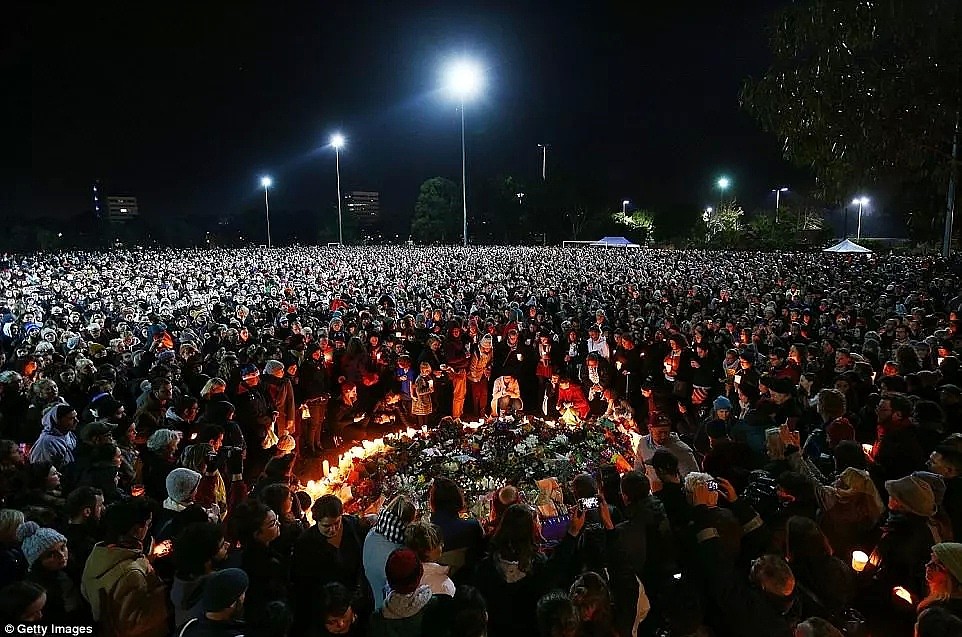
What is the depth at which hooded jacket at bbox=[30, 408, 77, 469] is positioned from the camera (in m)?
5.41

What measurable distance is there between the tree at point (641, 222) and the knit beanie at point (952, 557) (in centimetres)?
7020

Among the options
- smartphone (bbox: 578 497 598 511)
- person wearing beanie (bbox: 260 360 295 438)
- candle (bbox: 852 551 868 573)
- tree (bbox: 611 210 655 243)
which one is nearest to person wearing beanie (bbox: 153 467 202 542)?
smartphone (bbox: 578 497 598 511)

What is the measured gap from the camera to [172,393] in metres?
6.70

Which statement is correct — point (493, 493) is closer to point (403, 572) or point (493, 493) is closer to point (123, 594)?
point (403, 572)

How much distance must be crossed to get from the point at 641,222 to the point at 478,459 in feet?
260

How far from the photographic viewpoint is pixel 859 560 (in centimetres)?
418

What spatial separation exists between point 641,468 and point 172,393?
472cm

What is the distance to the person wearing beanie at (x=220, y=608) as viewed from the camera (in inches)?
118

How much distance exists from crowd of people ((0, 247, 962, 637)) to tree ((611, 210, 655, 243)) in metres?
64.1

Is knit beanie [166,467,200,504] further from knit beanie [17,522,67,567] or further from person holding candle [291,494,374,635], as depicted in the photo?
person holding candle [291,494,374,635]

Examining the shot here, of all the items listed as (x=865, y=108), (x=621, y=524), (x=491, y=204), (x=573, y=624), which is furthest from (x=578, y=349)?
(x=491, y=204)

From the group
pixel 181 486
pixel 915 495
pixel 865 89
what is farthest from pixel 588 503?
pixel 865 89

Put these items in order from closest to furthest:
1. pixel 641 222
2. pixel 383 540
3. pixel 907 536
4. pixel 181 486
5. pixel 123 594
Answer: pixel 123 594 → pixel 383 540 → pixel 907 536 → pixel 181 486 → pixel 641 222

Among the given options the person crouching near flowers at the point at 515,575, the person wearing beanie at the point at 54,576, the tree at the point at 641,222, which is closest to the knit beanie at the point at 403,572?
the person crouching near flowers at the point at 515,575
